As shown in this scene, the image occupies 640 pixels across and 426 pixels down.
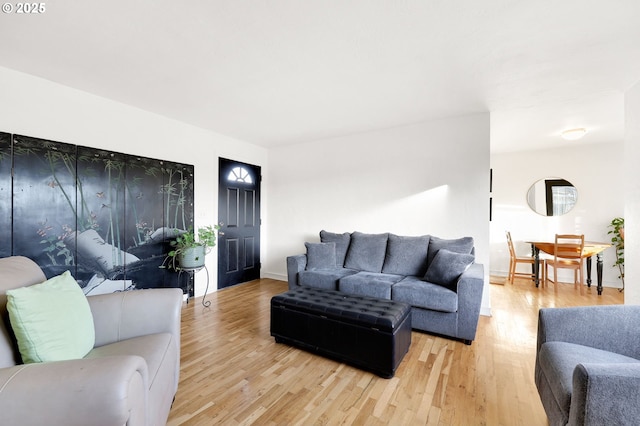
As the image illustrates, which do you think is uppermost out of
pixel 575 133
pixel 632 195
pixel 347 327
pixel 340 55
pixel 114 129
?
pixel 340 55

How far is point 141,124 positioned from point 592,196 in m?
7.15

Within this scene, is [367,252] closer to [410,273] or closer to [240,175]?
[410,273]

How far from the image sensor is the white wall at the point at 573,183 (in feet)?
15.0

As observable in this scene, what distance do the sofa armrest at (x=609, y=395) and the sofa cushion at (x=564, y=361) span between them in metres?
0.18

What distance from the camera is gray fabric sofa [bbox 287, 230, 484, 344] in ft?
8.39

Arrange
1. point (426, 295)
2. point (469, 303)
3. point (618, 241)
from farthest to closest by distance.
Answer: point (618, 241)
point (426, 295)
point (469, 303)

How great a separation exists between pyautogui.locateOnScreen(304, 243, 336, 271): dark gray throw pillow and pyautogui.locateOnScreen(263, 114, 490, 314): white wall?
720 mm

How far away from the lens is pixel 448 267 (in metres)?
2.78

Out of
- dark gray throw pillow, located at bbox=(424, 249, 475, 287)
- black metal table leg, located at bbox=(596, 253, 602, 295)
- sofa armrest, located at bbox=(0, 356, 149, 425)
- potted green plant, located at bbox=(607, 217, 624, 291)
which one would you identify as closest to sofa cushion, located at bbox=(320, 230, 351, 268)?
dark gray throw pillow, located at bbox=(424, 249, 475, 287)

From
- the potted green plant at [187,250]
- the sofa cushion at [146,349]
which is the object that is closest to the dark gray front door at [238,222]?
the potted green plant at [187,250]

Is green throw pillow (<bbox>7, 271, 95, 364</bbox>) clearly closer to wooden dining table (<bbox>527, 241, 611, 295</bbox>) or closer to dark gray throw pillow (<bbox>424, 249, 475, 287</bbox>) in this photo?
dark gray throw pillow (<bbox>424, 249, 475, 287</bbox>)

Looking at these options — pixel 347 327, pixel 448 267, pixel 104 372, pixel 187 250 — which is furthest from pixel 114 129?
pixel 448 267

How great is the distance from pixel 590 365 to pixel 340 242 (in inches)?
121

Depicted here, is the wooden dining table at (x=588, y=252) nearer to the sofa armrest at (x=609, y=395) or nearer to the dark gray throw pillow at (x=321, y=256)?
the dark gray throw pillow at (x=321, y=256)
